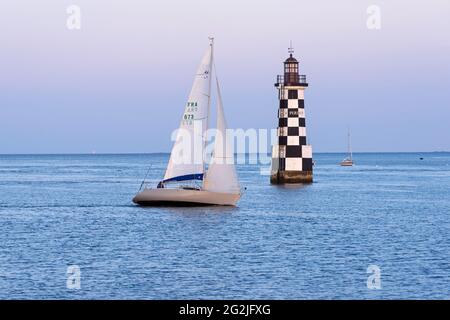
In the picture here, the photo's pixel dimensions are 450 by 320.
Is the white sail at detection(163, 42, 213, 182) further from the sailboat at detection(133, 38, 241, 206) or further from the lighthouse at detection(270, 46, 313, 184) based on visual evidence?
the lighthouse at detection(270, 46, 313, 184)

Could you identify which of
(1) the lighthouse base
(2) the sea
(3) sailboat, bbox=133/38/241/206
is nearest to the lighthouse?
(1) the lighthouse base

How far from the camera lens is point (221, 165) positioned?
48.2 meters

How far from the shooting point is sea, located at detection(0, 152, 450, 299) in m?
23.9

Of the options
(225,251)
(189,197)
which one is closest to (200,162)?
(189,197)

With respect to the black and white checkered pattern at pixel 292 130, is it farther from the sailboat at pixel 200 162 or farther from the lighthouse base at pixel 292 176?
the sailboat at pixel 200 162

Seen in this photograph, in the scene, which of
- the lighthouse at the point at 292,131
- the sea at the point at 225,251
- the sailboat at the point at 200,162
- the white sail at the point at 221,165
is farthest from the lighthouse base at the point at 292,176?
the white sail at the point at 221,165

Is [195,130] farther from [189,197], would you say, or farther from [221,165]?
[189,197]

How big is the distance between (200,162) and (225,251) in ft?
58.0

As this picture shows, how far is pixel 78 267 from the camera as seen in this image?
27.9 metres

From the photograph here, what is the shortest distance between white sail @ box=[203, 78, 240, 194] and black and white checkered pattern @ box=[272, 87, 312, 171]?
25.3 meters

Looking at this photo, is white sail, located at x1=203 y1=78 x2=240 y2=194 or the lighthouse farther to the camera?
the lighthouse

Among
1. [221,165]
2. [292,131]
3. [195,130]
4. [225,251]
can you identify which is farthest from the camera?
[292,131]

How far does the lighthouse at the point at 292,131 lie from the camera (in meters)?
73.8
